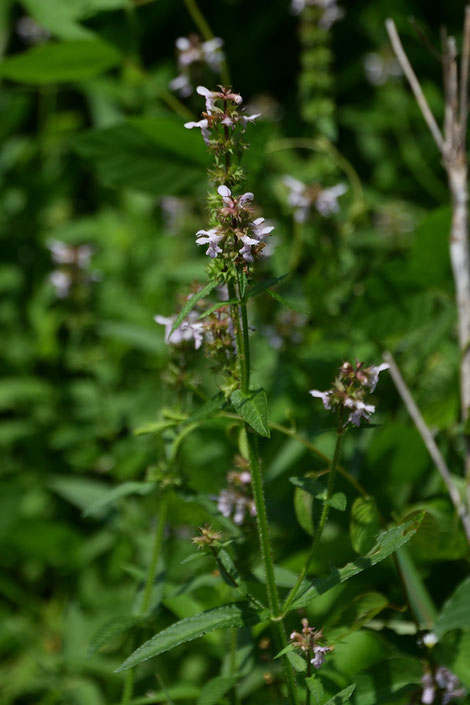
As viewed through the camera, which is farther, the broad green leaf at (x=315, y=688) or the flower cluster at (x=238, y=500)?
the flower cluster at (x=238, y=500)

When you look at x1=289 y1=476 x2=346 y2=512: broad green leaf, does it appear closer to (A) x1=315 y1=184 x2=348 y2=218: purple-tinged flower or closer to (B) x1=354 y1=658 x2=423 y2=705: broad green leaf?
(B) x1=354 y1=658 x2=423 y2=705: broad green leaf

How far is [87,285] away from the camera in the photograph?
2689mm

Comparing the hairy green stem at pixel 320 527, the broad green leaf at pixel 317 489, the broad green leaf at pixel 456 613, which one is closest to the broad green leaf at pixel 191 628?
the hairy green stem at pixel 320 527

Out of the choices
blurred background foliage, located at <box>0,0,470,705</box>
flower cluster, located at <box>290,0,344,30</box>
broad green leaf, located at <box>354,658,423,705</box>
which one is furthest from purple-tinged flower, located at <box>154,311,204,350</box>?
flower cluster, located at <box>290,0,344,30</box>

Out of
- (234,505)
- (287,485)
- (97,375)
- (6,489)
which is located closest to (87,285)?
(97,375)

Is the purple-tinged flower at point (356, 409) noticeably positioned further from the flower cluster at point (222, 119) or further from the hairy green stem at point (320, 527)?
the flower cluster at point (222, 119)

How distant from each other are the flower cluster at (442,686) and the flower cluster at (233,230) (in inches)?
27.9

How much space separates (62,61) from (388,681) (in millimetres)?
1559

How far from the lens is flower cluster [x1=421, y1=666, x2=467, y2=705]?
1233 millimetres

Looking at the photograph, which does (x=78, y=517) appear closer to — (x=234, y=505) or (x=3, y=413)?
(x=3, y=413)

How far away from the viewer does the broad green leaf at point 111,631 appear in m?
A: 1.26

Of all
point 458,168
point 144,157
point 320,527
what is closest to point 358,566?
point 320,527

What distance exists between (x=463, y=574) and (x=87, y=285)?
5.11 ft

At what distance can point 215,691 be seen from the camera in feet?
4.05
